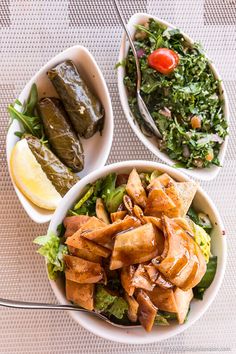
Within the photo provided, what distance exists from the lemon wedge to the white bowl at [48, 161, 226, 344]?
0.29ft

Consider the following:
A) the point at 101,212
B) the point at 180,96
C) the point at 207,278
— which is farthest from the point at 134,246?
the point at 180,96

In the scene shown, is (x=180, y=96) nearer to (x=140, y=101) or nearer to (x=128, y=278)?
(x=140, y=101)

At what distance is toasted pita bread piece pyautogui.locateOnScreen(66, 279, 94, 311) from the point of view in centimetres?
145

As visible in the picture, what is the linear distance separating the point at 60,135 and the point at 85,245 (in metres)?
0.41

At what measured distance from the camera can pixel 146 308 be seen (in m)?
1.41

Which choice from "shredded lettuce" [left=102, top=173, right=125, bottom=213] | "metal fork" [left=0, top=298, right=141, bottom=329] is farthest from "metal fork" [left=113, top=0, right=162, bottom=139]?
"metal fork" [left=0, top=298, right=141, bottom=329]

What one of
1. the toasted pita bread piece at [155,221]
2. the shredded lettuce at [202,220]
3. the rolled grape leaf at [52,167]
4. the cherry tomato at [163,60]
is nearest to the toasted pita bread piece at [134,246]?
the toasted pita bread piece at [155,221]

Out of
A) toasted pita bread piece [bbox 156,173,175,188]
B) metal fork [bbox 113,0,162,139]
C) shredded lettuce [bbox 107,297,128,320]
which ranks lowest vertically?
shredded lettuce [bbox 107,297,128,320]

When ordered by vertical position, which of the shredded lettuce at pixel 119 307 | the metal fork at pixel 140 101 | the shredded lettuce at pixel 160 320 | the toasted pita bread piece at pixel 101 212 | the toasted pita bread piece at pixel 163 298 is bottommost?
the shredded lettuce at pixel 160 320

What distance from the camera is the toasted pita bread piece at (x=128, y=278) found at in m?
1.38

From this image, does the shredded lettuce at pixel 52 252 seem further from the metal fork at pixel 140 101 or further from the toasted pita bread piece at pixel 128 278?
the metal fork at pixel 140 101

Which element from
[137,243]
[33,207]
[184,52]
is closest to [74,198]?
[33,207]

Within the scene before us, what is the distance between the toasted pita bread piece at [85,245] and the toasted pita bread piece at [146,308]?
0.42 ft

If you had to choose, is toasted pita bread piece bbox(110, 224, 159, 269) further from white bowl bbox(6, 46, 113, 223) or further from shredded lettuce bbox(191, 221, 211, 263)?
white bowl bbox(6, 46, 113, 223)
